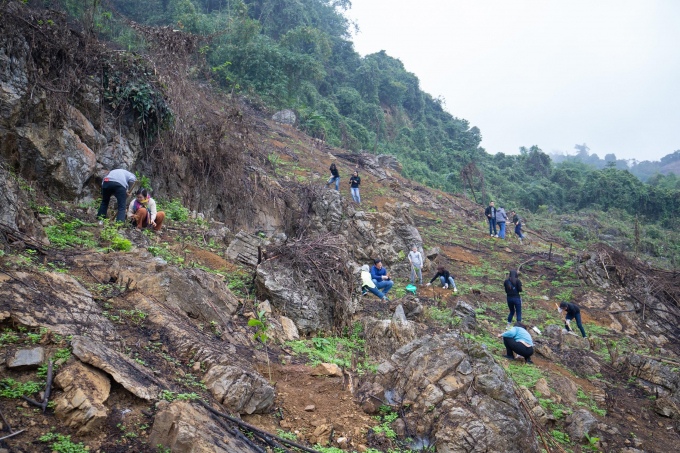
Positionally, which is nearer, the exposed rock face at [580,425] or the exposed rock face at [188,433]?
the exposed rock face at [188,433]

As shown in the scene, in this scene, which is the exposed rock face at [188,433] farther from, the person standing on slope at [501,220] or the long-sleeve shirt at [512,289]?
the person standing on slope at [501,220]

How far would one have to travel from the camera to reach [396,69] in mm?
43062

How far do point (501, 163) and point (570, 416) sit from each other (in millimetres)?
38096

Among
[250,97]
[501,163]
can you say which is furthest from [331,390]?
[501,163]

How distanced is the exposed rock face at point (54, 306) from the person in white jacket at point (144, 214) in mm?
3483

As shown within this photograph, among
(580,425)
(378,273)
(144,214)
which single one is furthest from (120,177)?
(580,425)

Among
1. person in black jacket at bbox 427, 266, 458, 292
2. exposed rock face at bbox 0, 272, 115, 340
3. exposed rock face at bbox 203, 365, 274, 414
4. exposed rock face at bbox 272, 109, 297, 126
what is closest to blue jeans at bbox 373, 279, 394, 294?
person in black jacket at bbox 427, 266, 458, 292

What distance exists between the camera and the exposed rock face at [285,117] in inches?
899

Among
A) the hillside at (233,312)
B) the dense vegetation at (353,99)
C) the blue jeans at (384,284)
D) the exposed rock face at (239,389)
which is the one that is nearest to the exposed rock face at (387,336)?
the hillside at (233,312)

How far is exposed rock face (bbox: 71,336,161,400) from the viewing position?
2955mm

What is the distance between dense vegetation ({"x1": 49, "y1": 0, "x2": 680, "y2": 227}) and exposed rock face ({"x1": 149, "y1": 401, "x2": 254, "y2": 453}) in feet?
54.4

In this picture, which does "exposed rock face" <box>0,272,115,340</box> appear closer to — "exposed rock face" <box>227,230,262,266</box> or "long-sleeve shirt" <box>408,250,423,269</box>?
"exposed rock face" <box>227,230,262,266</box>

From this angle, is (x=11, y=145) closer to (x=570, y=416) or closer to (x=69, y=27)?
(x=69, y=27)

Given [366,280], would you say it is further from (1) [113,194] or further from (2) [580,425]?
(1) [113,194]
